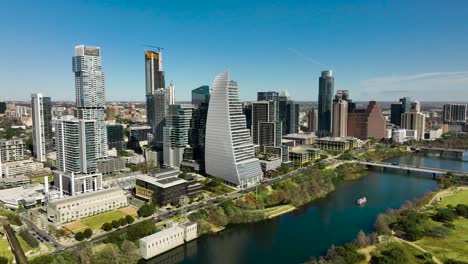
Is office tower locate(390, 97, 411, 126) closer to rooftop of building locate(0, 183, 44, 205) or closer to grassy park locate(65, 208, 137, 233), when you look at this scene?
grassy park locate(65, 208, 137, 233)

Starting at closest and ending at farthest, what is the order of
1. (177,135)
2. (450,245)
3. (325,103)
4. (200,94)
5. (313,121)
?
(450,245) < (177,135) < (200,94) < (325,103) < (313,121)

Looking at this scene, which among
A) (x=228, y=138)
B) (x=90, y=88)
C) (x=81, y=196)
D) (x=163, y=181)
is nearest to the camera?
(x=81, y=196)

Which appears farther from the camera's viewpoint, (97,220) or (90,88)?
(90,88)

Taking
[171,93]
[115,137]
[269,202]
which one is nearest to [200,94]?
[171,93]

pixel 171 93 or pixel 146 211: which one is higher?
pixel 171 93

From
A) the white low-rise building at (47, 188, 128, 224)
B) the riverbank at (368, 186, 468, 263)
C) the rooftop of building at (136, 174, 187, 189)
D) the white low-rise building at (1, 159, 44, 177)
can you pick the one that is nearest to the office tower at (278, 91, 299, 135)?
the rooftop of building at (136, 174, 187, 189)

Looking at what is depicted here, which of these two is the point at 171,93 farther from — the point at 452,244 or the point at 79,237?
the point at 452,244

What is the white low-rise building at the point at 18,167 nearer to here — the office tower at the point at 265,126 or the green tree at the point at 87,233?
the green tree at the point at 87,233

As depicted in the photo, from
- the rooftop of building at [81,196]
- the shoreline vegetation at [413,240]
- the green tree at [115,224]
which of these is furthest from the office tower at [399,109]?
the green tree at [115,224]
